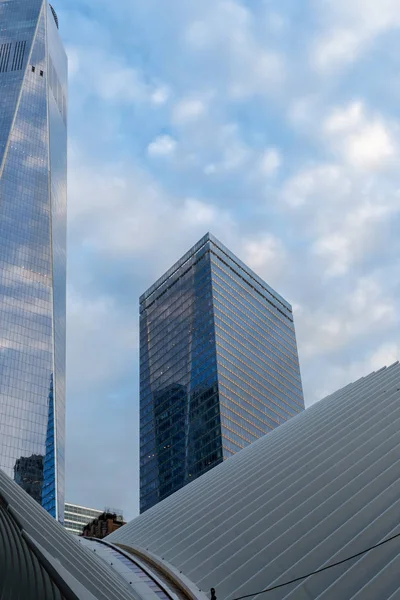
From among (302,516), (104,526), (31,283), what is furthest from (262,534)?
(31,283)

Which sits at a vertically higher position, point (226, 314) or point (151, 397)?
point (226, 314)

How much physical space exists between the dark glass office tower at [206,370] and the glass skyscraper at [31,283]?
2508cm

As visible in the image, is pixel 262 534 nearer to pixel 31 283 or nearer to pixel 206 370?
pixel 206 370

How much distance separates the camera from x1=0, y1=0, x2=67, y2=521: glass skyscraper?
143 meters

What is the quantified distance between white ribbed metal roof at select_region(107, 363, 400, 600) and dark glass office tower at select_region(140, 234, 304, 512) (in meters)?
104

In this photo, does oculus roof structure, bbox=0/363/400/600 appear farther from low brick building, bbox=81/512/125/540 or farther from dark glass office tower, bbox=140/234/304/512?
dark glass office tower, bbox=140/234/304/512

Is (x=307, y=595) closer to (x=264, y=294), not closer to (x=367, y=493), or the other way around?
(x=367, y=493)

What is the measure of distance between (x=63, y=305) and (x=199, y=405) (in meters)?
56.0

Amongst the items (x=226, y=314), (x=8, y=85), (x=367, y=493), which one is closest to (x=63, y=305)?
(x=226, y=314)

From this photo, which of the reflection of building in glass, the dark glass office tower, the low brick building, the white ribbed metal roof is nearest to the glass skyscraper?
the reflection of building in glass

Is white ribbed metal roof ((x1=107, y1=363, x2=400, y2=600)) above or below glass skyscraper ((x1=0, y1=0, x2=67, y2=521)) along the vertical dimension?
below

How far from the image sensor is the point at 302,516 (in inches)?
976

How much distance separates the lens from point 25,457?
460ft

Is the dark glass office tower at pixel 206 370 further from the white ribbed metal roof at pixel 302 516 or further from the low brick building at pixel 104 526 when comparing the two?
the white ribbed metal roof at pixel 302 516
